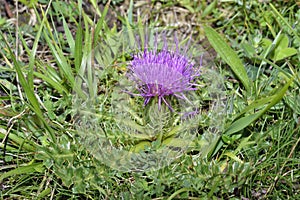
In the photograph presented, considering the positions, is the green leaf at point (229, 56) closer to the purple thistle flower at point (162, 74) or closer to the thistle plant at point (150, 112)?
the thistle plant at point (150, 112)

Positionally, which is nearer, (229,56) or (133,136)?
(133,136)

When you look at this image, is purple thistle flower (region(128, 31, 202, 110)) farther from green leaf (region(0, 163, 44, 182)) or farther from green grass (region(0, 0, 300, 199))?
green leaf (region(0, 163, 44, 182))

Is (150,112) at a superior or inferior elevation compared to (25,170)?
superior

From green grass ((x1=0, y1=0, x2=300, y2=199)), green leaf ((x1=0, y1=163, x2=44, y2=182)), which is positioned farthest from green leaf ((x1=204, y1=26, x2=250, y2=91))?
green leaf ((x1=0, y1=163, x2=44, y2=182))

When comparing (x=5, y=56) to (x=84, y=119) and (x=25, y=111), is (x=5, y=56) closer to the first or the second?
(x=25, y=111)

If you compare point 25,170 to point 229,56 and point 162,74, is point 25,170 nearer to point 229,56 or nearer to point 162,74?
point 162,74

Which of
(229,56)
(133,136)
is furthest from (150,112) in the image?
(229,56)
